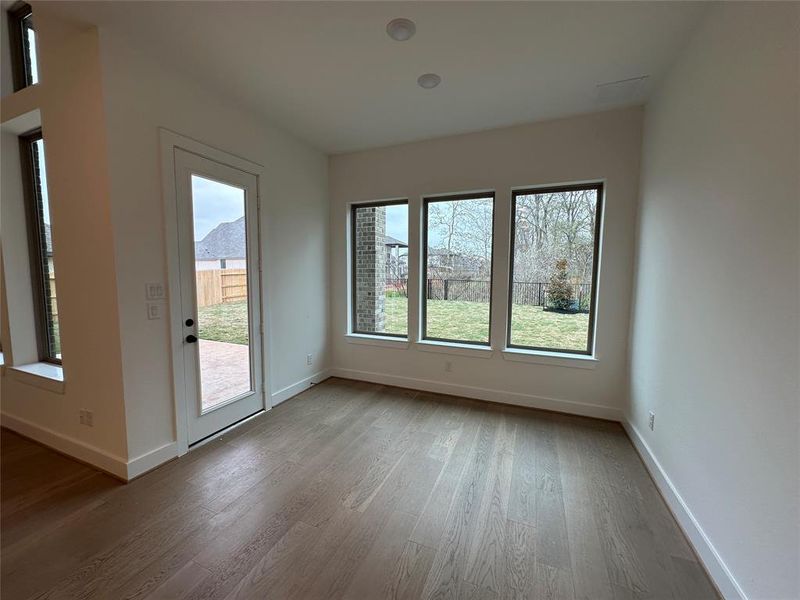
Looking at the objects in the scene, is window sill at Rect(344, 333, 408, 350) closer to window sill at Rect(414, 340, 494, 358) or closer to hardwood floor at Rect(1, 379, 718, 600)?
window sill at Rect(414, 340, 494, 358)

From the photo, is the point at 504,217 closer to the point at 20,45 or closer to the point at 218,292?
the point at 218,292

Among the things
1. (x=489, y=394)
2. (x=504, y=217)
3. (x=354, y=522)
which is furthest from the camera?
(x=489, y=394)

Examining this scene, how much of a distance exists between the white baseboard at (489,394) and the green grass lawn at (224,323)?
5.12ft

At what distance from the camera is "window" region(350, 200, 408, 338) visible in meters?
3.88

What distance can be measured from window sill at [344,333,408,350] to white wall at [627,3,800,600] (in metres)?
2.40

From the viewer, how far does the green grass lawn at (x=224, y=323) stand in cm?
257

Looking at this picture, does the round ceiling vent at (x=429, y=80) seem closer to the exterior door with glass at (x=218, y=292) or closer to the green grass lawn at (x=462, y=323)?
the exterior door with glass at (x=218, y=292)

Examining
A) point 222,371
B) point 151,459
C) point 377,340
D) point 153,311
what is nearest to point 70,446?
point 151,459

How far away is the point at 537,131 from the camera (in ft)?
10.1

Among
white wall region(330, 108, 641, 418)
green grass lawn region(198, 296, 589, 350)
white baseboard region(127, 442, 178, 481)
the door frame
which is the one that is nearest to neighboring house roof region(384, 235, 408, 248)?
white wall region(330, 108, 641, 418)

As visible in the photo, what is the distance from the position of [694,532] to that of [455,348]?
7.26 feet

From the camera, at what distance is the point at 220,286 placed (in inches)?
108

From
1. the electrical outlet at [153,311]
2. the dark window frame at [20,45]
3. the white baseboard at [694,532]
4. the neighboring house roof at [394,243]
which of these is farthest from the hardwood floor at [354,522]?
the dark window frame at [20,45]

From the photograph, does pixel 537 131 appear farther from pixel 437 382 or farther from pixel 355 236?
pixel 437 382
